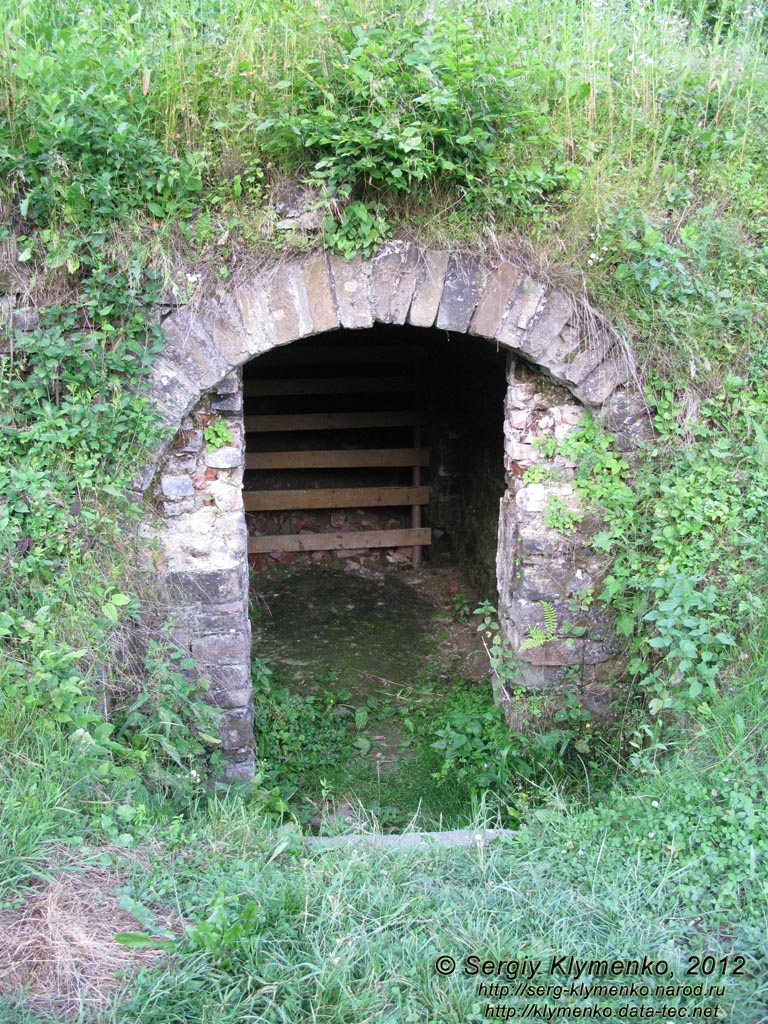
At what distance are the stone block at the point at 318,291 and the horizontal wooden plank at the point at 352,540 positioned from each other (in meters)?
3.71

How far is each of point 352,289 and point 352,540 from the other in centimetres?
382

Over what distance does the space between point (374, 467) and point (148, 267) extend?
4.33 metres

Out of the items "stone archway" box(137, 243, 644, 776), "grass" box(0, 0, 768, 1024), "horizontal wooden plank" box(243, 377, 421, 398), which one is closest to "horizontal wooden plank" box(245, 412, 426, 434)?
"horizontal wooden plank" box(243, 377, 421, 398)

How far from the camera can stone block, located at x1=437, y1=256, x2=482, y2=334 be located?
3.65 meters

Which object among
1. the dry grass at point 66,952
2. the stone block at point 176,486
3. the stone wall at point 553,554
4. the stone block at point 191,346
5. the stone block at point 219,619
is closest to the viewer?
the dry grass at point 66,952

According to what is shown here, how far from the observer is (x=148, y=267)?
3.42m

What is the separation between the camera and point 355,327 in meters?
3.66

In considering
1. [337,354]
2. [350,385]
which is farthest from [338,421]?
[337,354]

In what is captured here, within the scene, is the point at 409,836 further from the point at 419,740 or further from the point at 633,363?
the point at 633,363

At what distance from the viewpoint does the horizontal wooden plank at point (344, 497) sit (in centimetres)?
716

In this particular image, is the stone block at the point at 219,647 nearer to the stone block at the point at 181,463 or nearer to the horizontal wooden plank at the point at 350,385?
the stone block at the point at 181,463

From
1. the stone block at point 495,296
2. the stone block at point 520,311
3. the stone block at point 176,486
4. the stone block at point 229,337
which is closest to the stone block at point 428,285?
the stone block at point 495,296

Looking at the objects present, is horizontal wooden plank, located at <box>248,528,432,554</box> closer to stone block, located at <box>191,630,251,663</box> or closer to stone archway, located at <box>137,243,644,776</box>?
stone archway, located at <box>137,243,644,776</box>

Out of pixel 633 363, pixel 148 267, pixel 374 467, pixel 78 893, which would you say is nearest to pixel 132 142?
pixel 148 267
